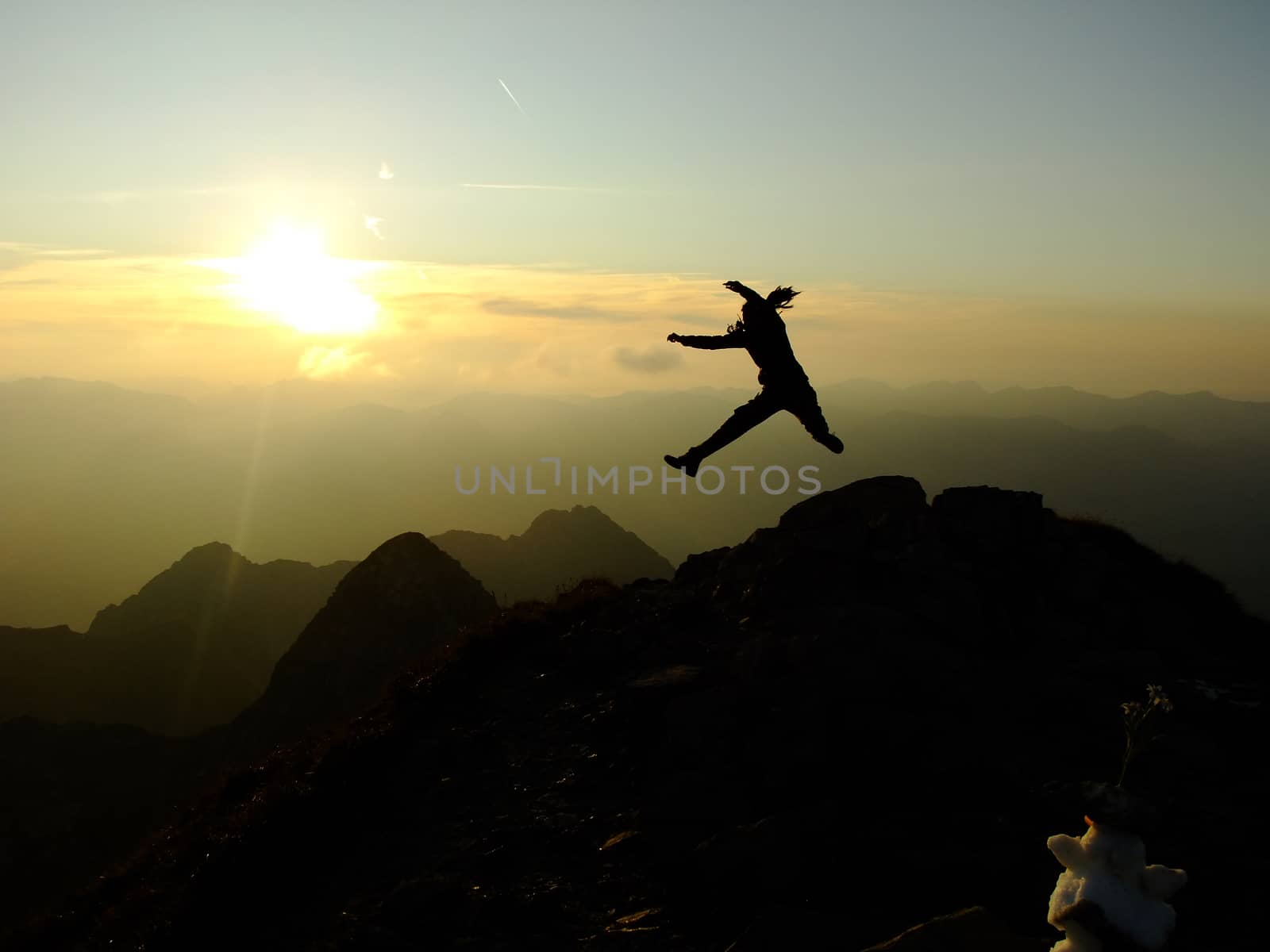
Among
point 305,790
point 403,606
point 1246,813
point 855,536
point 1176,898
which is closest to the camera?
point 1176,898

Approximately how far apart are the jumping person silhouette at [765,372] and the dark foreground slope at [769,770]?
117 inches

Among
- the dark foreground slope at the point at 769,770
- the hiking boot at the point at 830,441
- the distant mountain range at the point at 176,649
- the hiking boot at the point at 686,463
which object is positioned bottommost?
the distant mountain range at the point at 176,649

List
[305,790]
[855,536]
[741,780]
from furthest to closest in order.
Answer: [855,536] < [305,790] < [741,780]

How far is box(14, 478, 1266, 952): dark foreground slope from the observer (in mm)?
8141

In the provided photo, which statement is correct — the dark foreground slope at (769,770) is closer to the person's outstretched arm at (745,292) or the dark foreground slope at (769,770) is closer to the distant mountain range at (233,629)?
the person's outstretched arm at (745,292)

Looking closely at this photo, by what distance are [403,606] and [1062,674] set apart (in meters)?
53.9

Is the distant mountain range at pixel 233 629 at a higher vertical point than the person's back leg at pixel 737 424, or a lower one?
lower

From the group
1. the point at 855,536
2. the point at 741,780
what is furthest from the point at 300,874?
the point at 855,536

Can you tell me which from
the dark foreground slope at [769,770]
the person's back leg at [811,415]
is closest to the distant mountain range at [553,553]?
the dark foreground slope at [769,770]

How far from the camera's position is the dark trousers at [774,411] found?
13516mm

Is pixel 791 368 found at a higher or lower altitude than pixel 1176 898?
higher

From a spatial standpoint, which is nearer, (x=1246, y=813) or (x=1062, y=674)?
(x=1246, y=813)

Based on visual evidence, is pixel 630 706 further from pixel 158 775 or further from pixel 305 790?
pixel 158 775

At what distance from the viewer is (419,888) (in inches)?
373
